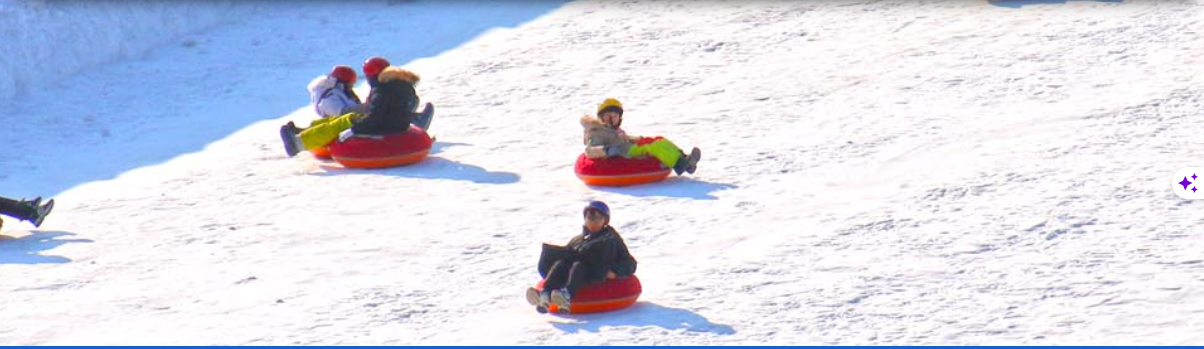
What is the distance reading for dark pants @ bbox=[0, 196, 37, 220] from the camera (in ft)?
38.7

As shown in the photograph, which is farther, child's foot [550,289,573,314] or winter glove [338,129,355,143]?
winter glove [338,129,355,143]

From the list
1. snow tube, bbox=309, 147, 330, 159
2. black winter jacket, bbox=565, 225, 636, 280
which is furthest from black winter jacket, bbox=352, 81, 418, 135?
black winter jacket, bbox=565, 225, 636, 280

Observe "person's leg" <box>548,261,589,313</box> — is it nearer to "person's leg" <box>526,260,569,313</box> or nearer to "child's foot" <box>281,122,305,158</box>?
"person's leg" <box>526,260,569,313</box>

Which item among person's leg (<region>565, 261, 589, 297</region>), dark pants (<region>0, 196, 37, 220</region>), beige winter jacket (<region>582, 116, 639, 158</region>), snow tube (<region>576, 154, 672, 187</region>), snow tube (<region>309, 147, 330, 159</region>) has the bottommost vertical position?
person's leg (<region>565, 261, 589, 297</region>)

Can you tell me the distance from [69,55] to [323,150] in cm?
415

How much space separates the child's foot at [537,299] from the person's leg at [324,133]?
4.08m

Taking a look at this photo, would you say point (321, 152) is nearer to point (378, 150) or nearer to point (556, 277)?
point (378, 150)

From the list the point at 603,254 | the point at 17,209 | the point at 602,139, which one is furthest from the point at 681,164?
the point at 17,209

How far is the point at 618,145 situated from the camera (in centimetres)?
1280

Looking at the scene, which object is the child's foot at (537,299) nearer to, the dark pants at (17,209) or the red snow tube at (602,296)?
the red snow tube at (602,296)

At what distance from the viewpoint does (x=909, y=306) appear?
9930 mm

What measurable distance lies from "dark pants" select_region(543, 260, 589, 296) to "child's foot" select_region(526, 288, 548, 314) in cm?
5

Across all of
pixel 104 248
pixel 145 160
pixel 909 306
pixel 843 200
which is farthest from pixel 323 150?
pixel 909 306

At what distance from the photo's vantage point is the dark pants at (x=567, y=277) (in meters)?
9.89
